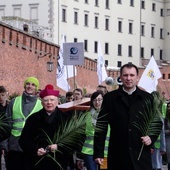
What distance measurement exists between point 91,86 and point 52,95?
44480mm

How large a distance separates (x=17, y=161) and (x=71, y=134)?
5.23 ft

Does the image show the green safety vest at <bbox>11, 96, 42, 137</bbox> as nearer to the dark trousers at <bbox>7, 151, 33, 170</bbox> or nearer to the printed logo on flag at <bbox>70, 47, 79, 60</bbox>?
A: the dark trousers at <bbox>7, 151, 33, 170</bbox>

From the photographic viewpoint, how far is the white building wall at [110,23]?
238 feet

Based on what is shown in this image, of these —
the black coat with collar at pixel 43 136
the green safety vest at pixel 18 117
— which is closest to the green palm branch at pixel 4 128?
the green safety vest at pixel 18 117

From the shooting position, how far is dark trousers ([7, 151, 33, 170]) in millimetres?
8841

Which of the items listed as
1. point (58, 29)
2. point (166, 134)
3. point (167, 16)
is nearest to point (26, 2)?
point (58, 29)

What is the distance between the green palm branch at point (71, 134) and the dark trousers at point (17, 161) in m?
1.19

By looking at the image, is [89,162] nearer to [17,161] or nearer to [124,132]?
[17,161]

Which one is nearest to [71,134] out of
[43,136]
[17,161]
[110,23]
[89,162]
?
[43,136]

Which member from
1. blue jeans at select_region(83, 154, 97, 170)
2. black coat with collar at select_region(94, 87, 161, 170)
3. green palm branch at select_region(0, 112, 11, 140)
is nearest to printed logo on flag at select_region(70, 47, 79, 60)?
blue jeans at select_region(83, 154, 97, 170)

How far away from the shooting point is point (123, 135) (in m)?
7.34

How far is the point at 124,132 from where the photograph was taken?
7344 millimetres

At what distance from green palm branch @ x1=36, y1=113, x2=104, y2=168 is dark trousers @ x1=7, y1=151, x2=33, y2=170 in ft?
3.92

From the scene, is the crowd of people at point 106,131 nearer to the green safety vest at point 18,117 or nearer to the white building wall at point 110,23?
the green safety vest at point 18,117
